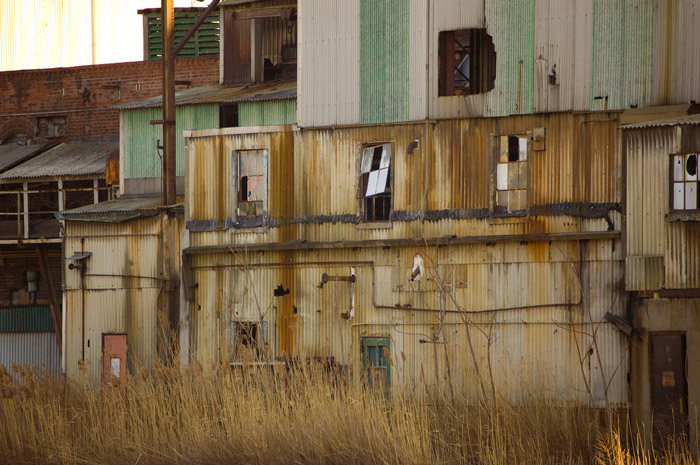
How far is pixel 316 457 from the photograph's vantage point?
13781 millimetres

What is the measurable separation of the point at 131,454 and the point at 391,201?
7871mm

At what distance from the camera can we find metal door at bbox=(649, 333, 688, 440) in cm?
1645

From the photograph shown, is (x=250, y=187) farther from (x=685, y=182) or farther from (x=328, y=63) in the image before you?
(x=685, y=182)

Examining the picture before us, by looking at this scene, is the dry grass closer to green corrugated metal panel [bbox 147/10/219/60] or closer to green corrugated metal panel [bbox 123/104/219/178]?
green corrugated metal panel [bbox 123/104/219/178]

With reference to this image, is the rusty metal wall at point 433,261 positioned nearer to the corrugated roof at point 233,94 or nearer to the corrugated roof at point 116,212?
the corrugated roof at point 116,212

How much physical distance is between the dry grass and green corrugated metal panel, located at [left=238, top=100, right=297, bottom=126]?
1221cm

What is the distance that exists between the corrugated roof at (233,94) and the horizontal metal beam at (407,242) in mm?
6324

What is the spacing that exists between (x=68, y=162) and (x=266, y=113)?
868cm

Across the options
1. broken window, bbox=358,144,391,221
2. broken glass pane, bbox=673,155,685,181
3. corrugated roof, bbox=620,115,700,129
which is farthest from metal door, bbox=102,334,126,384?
broken glass pane, bbox=673,155,685,181

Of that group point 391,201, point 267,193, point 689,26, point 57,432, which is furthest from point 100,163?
point 689,26

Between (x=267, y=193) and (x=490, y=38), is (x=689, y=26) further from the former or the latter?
(x=267, y=193)

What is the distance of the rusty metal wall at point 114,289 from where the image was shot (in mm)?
24172

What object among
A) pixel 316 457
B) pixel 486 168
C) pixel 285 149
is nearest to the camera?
pixel 316 457

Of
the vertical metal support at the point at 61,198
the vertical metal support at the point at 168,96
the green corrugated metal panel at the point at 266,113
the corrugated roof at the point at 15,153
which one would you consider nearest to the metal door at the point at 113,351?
the vertical metal support at the point at 168,96
